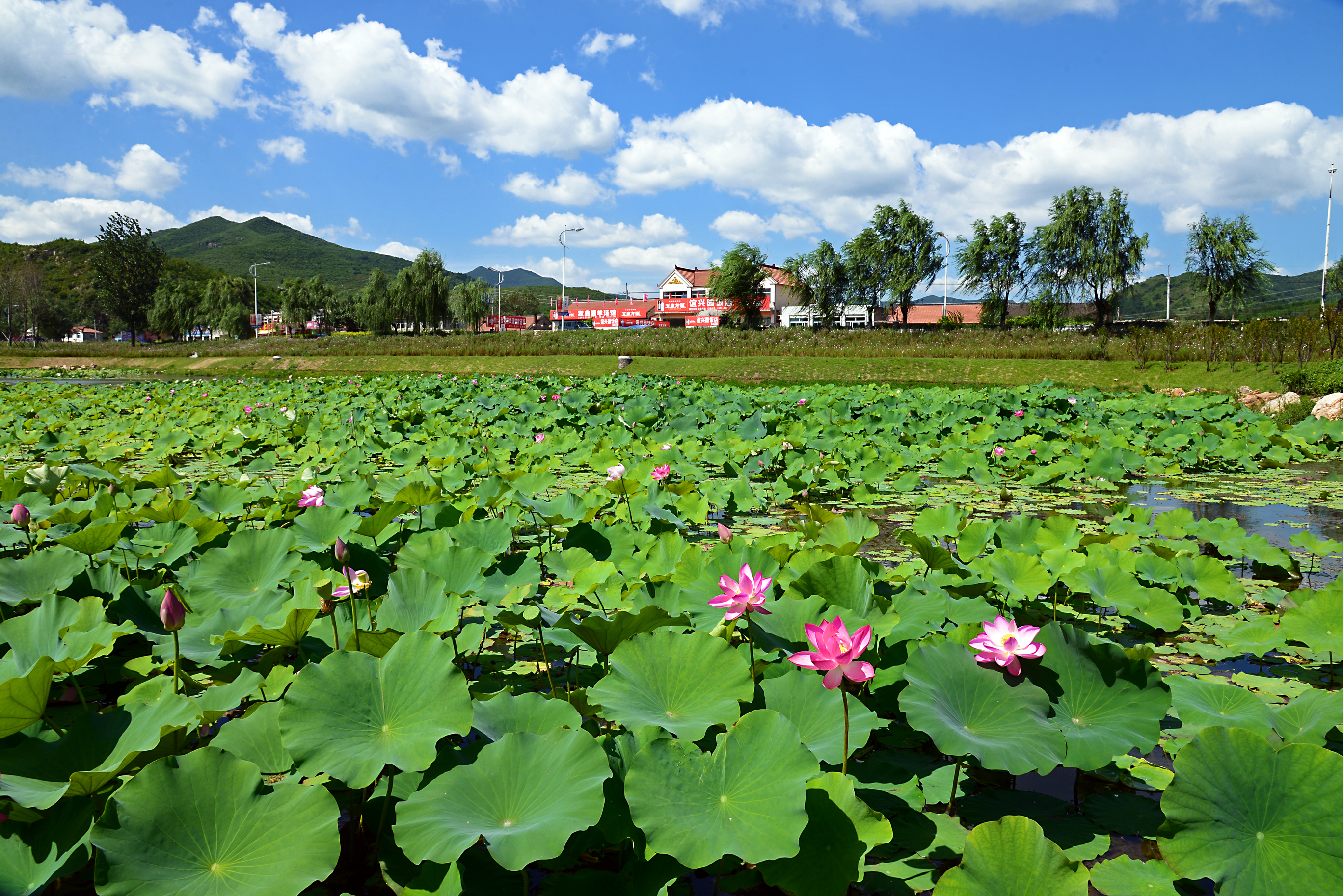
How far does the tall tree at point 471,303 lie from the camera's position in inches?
2067

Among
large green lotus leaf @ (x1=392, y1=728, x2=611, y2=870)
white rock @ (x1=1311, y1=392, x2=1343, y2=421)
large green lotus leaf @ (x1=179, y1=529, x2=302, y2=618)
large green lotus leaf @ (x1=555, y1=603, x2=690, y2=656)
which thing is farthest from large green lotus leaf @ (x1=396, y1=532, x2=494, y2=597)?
white rock @ (x1=1311, y1=392, x2=1343, y2=421)

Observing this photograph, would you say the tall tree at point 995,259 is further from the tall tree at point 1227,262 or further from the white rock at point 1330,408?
the white rock at point 1330,408

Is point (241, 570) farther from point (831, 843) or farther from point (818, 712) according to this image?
point (831, 843)

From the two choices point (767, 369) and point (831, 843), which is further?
point (767, 369)

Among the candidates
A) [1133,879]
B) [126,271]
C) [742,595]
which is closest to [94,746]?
[742,595]

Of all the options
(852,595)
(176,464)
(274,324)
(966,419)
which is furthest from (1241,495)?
(274,324)

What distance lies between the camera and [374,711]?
3.98 feet

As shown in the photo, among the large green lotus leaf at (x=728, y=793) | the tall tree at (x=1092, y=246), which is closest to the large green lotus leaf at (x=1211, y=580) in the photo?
the large green lotus leaf at (x=728, y=793)

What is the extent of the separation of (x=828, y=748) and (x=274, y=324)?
90781 millimetres

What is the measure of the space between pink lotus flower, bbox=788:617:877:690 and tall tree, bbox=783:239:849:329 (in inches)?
1490

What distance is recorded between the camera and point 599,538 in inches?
94.1

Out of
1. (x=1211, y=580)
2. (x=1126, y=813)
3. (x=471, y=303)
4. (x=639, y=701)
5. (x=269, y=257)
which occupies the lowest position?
(x=1126, y=813)

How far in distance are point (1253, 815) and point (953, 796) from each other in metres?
0.49

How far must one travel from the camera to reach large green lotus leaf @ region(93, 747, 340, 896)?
3.05ft
